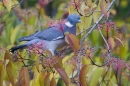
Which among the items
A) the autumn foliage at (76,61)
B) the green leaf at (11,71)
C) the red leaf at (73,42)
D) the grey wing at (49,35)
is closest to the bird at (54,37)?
the grey wing at (49,35)

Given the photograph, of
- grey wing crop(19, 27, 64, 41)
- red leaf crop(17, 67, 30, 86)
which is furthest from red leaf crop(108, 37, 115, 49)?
grey wing crop(19, 27, 64, 41)

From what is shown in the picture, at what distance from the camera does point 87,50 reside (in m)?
3.00

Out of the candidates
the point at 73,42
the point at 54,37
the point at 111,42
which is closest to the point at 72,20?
the point at 54,37

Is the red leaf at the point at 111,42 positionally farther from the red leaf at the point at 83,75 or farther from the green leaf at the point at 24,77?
the green leaf at the point at 24,77

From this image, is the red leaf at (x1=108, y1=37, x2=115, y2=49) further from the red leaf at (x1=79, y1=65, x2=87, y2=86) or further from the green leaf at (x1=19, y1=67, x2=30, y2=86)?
the green leaf at (x1=19, y1=67, x2=30, y2=86)

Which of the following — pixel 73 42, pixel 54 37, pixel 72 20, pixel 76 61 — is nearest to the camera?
pixel 73 42

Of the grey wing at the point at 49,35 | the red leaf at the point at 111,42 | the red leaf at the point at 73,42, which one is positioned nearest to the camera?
the red leaf at the point at 73,42

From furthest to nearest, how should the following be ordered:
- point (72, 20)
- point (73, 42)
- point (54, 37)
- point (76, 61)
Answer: point (54, 37) → point (72, 20) → point (76, 61) → point (73, 42)

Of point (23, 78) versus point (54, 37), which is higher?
point (23, 78)

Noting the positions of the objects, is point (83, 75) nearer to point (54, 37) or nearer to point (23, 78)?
point (23, 78)

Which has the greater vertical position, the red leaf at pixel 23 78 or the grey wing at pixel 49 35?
the red leaf at pixel 23 78

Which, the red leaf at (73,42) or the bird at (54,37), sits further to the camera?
the bird at (54,37)

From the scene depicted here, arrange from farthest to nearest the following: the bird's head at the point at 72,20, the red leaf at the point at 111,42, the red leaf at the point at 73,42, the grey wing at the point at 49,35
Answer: the grey wing at the point at 49,35, the bird's head at the point at 72,20, the red leaf at the point at 111,42, the red leaf at the point at 73,42

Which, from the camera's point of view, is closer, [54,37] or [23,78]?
[23,78]
